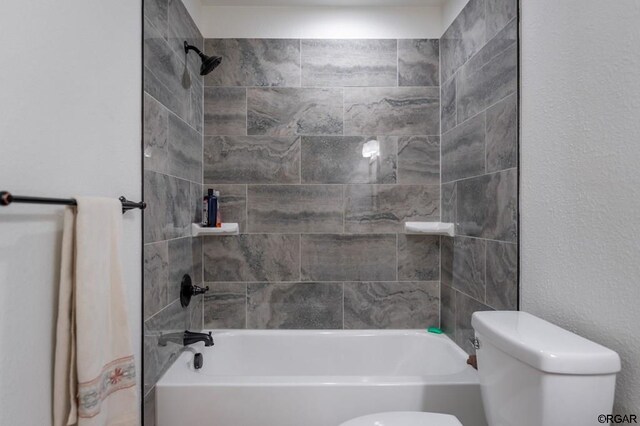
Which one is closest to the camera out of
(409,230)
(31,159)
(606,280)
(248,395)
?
(31,159)

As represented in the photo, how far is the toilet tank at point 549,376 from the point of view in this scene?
33.2 inches

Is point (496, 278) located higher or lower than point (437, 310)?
higher

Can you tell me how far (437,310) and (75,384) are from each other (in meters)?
1.93

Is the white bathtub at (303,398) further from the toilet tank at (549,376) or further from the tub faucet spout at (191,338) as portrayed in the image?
the toilet tank at (549,376)

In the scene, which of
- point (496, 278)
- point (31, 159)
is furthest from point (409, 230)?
point (31, 159)

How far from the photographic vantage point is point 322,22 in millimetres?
2221

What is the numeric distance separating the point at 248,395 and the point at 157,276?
2.11 ft

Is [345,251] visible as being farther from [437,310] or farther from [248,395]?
[248,395]

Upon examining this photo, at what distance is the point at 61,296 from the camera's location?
86cm

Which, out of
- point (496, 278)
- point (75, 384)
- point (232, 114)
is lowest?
point (75, 384)

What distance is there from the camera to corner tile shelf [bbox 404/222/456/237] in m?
2.01

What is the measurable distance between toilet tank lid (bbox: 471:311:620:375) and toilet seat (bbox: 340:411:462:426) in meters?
0.32

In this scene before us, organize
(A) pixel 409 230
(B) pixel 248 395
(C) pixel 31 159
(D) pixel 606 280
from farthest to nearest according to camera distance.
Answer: (A) pixel 409 230 < (B) pixel 248 395 < (D) pixel 606 280 < (C) pixel 31 159

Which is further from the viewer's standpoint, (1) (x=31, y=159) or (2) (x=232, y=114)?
(2) (x=232, y=114)
